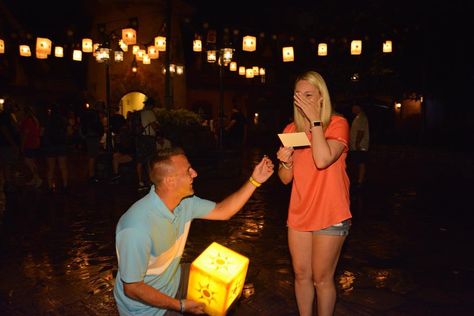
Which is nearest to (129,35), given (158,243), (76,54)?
(76,54)

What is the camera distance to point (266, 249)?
5957 millimetres

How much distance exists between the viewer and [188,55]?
2592cm

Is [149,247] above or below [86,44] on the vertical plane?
below

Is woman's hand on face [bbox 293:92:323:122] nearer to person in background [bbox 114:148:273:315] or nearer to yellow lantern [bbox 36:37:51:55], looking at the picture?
person in background [bbox 114:148:273:315]

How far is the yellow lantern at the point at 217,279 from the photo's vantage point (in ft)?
7.82

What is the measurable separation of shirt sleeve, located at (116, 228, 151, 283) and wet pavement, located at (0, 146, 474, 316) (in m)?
0.72

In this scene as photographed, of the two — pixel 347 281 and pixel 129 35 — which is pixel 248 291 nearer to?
pixel 347 281

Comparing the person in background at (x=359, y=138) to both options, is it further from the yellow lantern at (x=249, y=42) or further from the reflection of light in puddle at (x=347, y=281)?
the yellow lantern at (x=249, y=42)

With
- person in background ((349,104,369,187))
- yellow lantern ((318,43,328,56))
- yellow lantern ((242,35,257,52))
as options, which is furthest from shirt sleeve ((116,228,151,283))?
yellow lantern ((318,43,328,56))

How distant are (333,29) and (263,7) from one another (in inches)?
605

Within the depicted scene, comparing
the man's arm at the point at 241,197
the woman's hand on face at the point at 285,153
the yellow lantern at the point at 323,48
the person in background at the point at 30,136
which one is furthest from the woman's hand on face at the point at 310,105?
the yellow lantern at the point at 323,48

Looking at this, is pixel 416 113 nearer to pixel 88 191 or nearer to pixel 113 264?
pixel 88 191

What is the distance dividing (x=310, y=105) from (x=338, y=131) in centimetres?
29

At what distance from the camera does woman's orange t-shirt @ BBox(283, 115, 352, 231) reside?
3.12m
